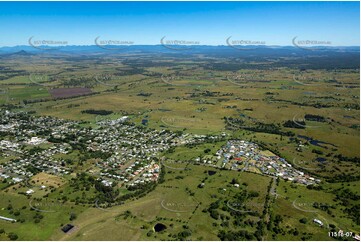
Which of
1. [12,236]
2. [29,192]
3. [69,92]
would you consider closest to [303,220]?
[12,236]

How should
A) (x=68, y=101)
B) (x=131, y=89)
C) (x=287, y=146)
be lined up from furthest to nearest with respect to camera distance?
(x=131, y=89) → (x=68, y=101) → (x=287, y=146)

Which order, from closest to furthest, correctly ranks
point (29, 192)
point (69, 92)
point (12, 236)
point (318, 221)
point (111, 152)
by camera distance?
point (12, 236) → point (318, 221) → point (29, 192) → point (111, 152) → point (69, 92)

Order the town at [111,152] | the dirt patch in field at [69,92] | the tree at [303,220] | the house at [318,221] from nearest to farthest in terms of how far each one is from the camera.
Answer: the house at [318,221]
the tree at [303,220]
the town at [111,152]
the dirt patch in field at [69,92]

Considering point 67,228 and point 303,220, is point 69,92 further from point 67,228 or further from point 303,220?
point 303,220

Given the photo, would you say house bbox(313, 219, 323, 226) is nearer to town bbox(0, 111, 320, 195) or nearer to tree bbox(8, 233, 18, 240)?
town bbox(0, 111, 320, 195)

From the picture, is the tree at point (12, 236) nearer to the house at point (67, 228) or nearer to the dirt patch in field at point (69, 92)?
the house at point (67, 228)

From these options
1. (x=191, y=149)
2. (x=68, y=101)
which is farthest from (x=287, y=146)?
(x=68, y=101)

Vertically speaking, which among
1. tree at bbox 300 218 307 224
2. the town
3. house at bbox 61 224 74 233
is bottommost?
tree at bbox 300 218 307 224

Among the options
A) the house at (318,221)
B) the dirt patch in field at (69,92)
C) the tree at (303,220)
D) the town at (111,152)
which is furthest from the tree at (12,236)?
the dirt patch in field at (69,92)

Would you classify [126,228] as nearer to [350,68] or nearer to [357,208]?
[357,208]

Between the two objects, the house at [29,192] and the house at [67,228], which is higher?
the house at [29,192]

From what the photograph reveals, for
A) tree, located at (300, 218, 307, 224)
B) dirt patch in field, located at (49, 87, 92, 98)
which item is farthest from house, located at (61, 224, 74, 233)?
dirt patch in field, located at (49, 87, 92, 98)
